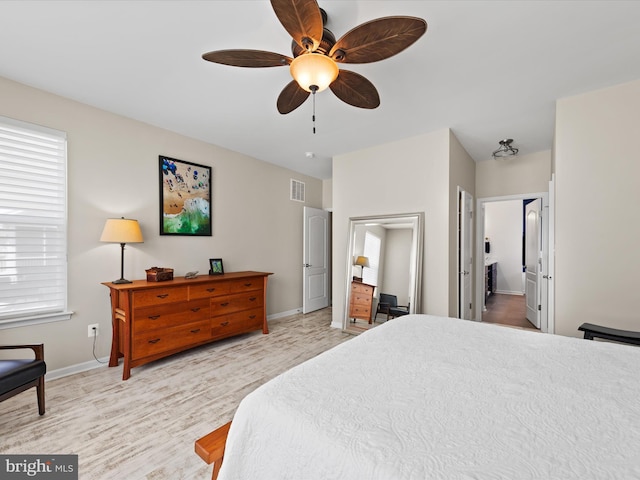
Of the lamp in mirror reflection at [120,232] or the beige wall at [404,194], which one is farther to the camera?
the beige wall at [404,194]

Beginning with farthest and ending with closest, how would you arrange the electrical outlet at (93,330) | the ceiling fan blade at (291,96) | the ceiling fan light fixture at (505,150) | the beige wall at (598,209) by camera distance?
the ceiling fan light fixture at (505,150), the electrical outlet at (93,330), the beige wall at (598,209), the ceiling fan blade at (291,96)

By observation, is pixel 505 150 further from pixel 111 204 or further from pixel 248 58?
pixel 111 204

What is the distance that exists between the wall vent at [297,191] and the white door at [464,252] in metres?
2.70

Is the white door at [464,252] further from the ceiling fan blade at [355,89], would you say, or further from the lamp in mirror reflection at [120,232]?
the lamp in mirror reflection at [120,232]

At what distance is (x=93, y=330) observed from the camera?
9.39 ft

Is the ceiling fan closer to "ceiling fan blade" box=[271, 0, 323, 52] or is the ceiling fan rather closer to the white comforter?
"ceiling fan blade" box=[271, 0, 323, 52]

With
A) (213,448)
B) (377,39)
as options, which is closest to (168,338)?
(213,448)

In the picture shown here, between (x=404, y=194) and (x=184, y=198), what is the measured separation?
2.83m

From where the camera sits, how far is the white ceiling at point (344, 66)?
1693mm

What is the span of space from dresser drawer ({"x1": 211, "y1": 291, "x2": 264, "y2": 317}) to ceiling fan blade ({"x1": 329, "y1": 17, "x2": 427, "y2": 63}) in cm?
285

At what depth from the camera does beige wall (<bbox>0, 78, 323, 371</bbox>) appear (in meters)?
2.65

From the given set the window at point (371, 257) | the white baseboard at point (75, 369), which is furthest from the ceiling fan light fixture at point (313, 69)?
the white baseboard at point (75, 369)

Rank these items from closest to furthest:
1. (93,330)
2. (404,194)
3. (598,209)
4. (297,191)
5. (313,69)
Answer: (313,69), (598,209), (93,330), (404,194), (297,191)

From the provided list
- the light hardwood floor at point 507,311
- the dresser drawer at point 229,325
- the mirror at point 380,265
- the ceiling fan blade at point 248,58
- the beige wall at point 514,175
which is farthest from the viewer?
the light hardwood floor at point 507,311
